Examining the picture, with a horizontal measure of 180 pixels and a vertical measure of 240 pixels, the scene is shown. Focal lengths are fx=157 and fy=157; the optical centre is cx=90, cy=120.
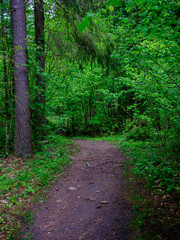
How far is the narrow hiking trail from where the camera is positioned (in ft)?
9.71

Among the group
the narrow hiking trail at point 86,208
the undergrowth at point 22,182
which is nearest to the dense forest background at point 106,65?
the undergrowth at point 22,182

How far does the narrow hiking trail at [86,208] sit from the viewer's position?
296 centimetres

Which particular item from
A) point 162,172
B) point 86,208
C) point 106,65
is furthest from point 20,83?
point 162,172

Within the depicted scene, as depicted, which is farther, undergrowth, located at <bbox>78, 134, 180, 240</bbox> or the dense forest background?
the dense forest background

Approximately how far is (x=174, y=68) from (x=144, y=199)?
3.61 m

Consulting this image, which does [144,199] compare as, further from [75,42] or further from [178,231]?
[75,42]

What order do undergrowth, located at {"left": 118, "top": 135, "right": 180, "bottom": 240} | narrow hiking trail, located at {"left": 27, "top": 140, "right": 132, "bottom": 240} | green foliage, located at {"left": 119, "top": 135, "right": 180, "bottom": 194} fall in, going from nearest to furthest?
1. undergrowth, located at {"left": 118, "top": 135, "right": 180, "bottom": 240}
2. narrow hiking trail, located at {"left": 27, "top": 140, "right": 132, "bottom": 240}
3. green foliage, located at {"left": 119, "top": 135, "right": 180, "bottom": 194}

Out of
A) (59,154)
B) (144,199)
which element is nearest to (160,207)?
(144,199)

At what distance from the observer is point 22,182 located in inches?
176

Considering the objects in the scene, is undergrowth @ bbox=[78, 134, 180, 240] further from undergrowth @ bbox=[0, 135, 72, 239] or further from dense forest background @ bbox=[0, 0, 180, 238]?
undergrowth @ bbox=[0, 135, 72, 239]

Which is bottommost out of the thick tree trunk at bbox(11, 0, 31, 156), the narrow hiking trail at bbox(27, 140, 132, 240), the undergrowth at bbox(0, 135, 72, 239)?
the narrow hiking trail at bbox(27, 140, 132, 240)

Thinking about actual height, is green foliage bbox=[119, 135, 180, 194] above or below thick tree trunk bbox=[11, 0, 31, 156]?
below

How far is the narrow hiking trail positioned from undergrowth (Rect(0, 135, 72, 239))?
312 millimetres

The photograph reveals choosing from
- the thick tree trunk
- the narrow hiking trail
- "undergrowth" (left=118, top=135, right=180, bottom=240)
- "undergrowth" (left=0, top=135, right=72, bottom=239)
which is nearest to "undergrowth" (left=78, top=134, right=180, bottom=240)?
"undergrowth" (left=118, top=135, right=180, bottom=240)
